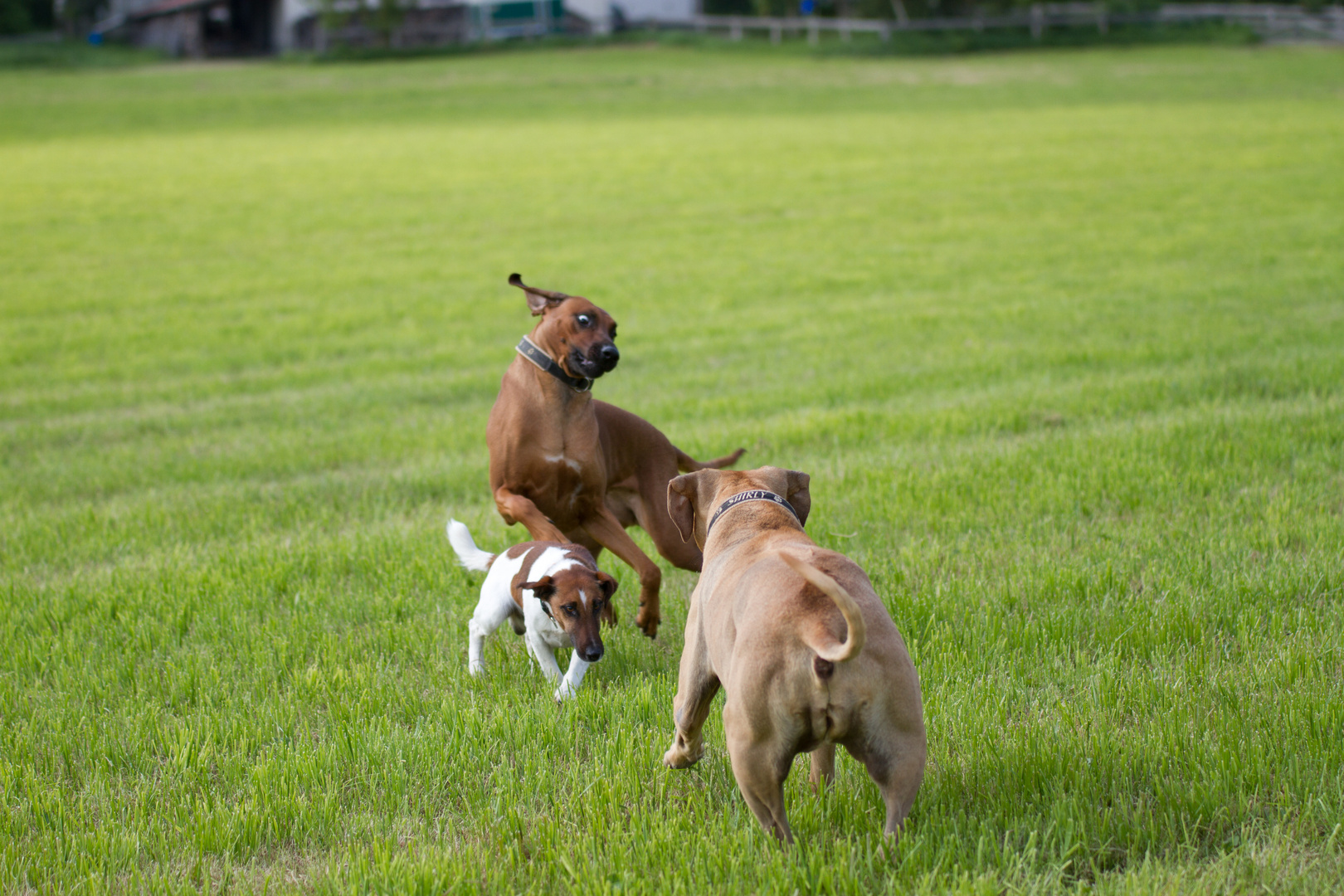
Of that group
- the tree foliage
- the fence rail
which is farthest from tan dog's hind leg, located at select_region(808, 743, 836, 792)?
the tree foliage

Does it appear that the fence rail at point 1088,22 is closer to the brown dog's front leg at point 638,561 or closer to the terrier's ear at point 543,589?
the brown dog's front leg at point 638,561

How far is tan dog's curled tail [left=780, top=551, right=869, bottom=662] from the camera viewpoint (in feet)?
9.17

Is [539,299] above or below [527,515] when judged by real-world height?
above

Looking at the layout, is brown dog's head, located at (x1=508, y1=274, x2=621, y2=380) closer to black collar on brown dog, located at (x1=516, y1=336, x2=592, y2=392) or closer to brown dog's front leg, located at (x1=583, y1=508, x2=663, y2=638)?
black collar on brown dog, located at (x1=516, y1=336, x2=592, y2=392)

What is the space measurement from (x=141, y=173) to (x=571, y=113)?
17625mm

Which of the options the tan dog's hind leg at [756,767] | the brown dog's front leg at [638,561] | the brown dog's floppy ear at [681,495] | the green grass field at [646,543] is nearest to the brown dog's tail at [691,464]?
the brown dog's front leg at [638,561]

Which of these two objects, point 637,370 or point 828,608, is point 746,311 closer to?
point 637,370

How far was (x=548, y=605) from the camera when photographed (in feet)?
15.4

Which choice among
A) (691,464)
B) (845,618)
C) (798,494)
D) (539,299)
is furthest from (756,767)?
(539,299)

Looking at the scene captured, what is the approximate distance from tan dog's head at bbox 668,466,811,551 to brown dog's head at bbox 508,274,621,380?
1395mm

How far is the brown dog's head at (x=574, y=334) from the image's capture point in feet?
18.0

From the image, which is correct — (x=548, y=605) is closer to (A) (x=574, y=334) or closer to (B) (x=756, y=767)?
(A) (x=574, y=334)

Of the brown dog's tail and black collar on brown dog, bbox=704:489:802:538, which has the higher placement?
black collar on brown dog, bbox=704:489:802:538

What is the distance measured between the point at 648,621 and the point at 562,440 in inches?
41.0
